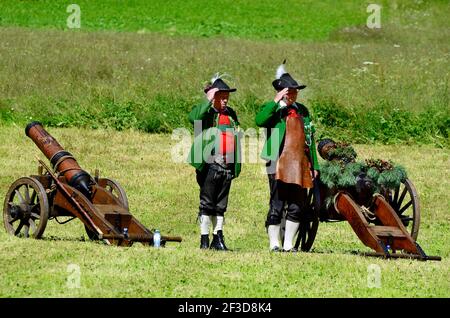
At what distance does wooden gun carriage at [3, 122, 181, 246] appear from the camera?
13.1 metres

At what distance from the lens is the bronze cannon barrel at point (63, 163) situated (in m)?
13.8

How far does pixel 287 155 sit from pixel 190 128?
422 inches

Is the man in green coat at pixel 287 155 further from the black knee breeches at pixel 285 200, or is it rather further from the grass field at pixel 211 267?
the grass field at pixel 211 267

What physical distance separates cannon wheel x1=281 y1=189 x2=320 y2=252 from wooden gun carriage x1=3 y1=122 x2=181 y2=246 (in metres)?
1.51

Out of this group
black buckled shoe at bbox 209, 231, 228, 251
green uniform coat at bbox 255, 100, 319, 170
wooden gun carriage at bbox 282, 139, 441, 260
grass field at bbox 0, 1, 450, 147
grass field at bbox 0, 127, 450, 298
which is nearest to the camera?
grass field at bbox 0, 127, 450, 298

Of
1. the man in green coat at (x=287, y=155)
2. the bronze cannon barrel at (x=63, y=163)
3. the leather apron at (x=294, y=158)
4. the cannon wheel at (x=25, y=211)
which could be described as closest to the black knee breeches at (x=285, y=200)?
the man in green coat at (x=287, y=155)

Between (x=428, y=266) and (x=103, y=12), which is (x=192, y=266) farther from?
(x=103, y=12)

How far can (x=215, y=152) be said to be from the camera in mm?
13156

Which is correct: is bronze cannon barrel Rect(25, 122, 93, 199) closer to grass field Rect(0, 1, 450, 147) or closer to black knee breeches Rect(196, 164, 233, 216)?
black knee breeches Rect(196, 164, 233, 216)

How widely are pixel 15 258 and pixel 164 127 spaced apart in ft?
40.2

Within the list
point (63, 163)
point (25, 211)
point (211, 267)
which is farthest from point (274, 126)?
point (25, 211)

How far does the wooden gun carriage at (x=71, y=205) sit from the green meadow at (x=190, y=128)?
21 cm

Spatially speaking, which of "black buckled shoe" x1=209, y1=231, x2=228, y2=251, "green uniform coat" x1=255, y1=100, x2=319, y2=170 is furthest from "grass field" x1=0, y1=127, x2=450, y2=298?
"green uniform coat" x1=255, y1=100, x2=319, y2=170

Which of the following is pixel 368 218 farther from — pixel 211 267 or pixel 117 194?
pixel 117 194
